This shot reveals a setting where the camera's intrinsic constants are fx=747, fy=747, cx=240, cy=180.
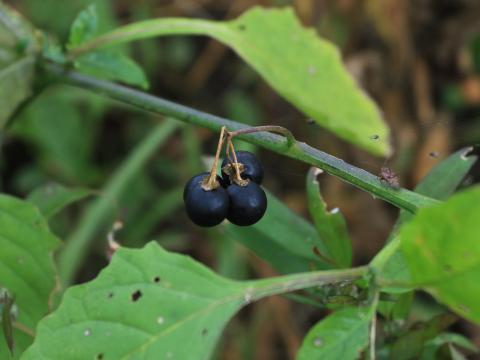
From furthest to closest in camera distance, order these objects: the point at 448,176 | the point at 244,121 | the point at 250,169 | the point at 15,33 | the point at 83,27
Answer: the point at 244,121 < the point at 15,33 < the point at 83,27 < the point at 448,176 < the point at 250,169

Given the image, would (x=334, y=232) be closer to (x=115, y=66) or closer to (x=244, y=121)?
(x=115, y=66)

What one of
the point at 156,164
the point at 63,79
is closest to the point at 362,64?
the point at 156,164

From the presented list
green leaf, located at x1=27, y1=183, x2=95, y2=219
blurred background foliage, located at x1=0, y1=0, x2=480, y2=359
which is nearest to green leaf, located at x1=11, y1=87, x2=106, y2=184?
blurred background foliage, located at x1=0, y1=0, x2=480, y2=359

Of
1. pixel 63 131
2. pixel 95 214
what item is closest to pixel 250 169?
pixel 95 214

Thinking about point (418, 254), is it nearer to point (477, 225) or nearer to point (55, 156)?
point (477, 225)

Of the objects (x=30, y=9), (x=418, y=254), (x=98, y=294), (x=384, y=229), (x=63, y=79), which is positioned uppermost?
(x=30, y=9)

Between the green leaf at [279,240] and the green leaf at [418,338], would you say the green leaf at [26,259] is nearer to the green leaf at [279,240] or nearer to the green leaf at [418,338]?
the green leaf at [279,240]
